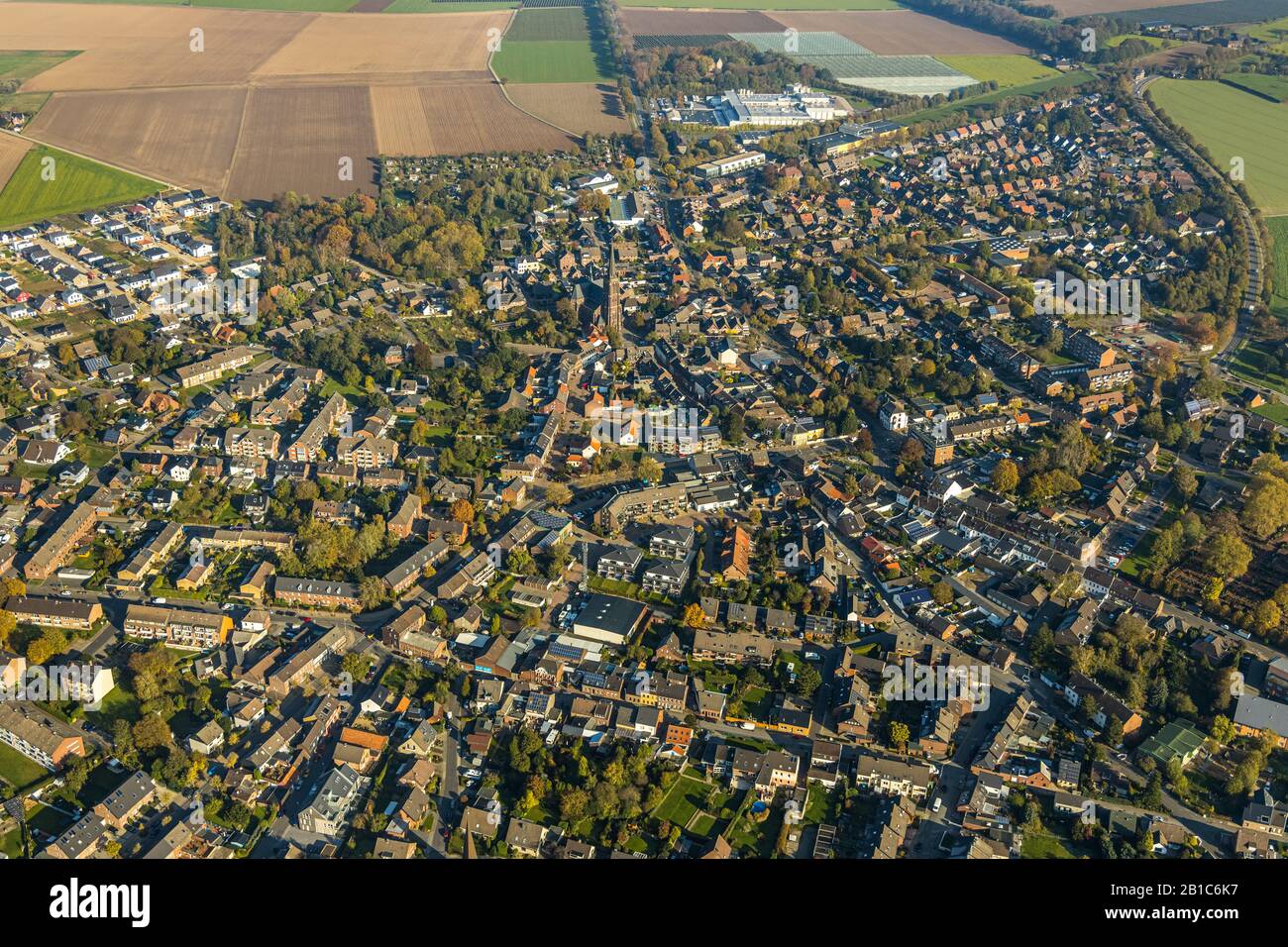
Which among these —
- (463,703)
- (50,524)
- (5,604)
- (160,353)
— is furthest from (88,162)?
(463,703)

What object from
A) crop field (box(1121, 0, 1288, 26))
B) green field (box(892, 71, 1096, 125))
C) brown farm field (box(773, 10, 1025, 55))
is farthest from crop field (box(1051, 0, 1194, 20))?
green field (box(892, 71, 1096, 125))

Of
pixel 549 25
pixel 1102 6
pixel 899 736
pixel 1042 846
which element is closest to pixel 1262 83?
pixel 1102 6

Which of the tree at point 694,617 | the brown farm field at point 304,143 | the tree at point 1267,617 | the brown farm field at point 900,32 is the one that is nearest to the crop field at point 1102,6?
the brown farm field at point 900,32

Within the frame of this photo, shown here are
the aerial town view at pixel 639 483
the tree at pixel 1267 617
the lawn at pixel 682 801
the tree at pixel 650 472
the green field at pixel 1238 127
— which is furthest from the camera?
the green field at pixel 1238 127

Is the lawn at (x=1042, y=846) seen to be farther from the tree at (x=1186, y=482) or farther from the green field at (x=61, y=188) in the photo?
the green field at (x=61, y=188)

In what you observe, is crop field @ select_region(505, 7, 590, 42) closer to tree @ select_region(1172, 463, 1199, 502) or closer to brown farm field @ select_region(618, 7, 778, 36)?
brown farm field @ select_region(618, 7, 778, 36)

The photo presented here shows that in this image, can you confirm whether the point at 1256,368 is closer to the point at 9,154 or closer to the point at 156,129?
the point at 156,129

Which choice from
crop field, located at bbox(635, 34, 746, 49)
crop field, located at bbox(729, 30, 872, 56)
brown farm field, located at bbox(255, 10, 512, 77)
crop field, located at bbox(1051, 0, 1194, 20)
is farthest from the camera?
crop field, located at bbox(1051, 0, 1194, 20)

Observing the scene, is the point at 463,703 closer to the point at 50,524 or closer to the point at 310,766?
the point at 310,766
